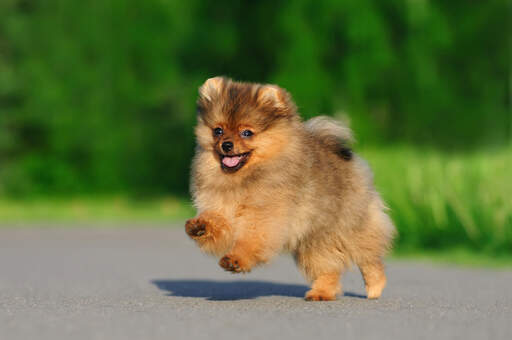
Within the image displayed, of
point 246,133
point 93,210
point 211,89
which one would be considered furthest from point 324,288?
point 93,210

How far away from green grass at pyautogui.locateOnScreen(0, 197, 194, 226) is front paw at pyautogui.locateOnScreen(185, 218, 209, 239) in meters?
14.1

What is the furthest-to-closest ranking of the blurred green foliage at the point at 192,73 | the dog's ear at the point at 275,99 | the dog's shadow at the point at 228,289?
the blurred green foliage at the point at 192,73 < the dog's shadow at the point at 228,289 < the dog's ear at the point at 275,99

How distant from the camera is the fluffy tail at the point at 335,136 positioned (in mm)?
8430

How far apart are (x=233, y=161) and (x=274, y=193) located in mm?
425

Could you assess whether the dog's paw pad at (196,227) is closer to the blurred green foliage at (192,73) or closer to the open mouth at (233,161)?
the open mouth at (233,161)

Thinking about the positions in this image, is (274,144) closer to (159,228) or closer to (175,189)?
(159,228)

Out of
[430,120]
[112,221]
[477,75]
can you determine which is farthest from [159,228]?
[477,75]

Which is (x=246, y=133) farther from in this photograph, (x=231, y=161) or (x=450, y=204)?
(x=450, y=204)

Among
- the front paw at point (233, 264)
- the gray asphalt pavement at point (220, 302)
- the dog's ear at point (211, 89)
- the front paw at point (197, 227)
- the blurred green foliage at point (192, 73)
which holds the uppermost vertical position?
the blurred green foliage at point (192, 73)

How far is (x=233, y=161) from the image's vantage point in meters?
7.62

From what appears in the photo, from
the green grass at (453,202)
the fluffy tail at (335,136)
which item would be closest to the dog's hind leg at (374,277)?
the fluffy tail at (335,136)

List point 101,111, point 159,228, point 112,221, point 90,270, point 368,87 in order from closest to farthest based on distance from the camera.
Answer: point 90,270 < point 159,228 < point 112,221 < point 368,87 < point 101,111

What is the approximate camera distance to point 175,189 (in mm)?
30172

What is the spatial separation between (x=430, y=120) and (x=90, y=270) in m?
15.1
